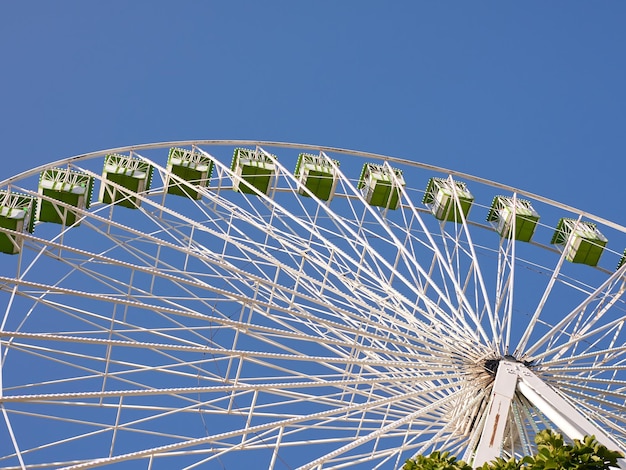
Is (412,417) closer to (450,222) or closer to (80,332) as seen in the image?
(80,332)

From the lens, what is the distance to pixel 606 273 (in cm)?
2955

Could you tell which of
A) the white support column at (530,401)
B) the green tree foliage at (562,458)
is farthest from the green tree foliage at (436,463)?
the white support column at (530,401)

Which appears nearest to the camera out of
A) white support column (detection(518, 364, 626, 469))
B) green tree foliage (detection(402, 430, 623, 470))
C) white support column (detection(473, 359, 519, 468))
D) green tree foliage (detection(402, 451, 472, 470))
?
green tree foliage (detection(402, 430, 623, 470))

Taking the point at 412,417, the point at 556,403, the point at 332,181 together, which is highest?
the point at 332,181

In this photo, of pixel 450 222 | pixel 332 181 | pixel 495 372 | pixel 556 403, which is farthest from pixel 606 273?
pixel 556 403

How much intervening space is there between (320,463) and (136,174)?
13.3 meters

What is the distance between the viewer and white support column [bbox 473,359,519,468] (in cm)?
1594

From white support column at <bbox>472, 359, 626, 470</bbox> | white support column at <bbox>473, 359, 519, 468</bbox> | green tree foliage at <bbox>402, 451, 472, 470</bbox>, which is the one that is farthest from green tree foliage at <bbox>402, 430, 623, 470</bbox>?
white support column at <bbox>473, 359, 519, 468</bbox>

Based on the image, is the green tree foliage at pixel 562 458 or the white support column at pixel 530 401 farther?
the white support column at pixel 530 401

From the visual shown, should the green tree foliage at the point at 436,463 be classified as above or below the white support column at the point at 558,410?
below

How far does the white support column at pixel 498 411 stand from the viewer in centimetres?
1594

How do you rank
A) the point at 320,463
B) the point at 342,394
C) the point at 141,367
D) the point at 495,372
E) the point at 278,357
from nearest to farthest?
the point at 320,463 → the point at 278,357 → the point at 495,372 → the point at 141,367 → the point at 342,394

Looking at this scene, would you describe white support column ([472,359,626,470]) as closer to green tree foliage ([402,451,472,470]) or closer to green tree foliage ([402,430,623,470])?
green tree foliage ([402,451,472,470])

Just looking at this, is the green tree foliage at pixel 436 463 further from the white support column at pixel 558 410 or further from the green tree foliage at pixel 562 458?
the white support column at pixel 558 410
